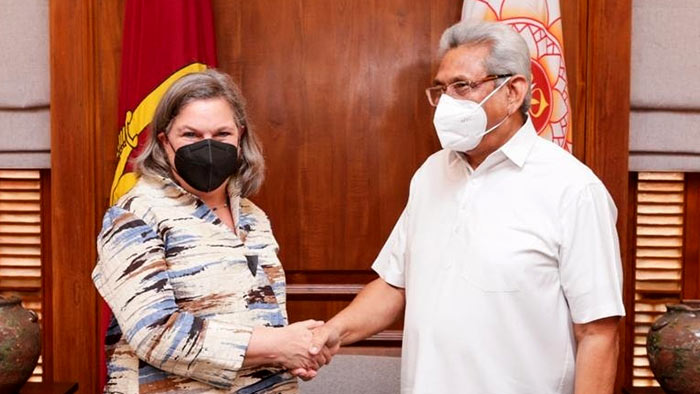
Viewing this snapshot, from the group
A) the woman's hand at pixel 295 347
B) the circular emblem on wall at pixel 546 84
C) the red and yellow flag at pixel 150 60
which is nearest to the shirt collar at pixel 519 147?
the woman's hand at pixel 295 347

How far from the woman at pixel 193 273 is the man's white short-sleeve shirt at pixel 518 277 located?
0.37 m

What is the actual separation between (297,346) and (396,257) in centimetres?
45

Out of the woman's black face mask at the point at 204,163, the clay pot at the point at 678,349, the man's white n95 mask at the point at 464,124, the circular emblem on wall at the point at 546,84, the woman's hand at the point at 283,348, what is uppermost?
the circular emblem on wall at the point at 546,84

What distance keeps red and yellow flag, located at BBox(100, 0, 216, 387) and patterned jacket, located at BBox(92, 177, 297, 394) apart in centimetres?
91

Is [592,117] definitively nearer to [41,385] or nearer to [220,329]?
[220,329]

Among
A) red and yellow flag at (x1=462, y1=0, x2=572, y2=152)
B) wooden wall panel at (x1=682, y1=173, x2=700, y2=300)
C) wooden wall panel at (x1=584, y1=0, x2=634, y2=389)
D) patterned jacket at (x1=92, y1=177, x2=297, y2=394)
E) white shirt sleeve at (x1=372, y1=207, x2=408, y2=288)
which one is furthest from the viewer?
wooden wall panel at (x1=682, y1=173, x2=700, y2=300)

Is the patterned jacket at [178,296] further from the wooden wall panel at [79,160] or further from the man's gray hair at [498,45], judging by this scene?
the wooden wall panel at [79,160]

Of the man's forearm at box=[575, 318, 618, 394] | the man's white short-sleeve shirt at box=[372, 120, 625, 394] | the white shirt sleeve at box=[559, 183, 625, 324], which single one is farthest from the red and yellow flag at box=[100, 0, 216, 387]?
the man's forearm at box=[575, 318, 618, 394]

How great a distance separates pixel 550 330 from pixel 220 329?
0.78m

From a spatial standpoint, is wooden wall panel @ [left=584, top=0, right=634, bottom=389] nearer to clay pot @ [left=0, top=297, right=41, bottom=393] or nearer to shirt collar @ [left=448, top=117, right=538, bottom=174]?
shirt collar @ [left=448, top=117, right=538, bottom=174]

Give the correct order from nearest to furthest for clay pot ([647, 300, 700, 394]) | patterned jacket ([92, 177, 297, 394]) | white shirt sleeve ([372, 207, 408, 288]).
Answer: patterned jacket ([92, 177, 297, 394])
white shirt sleeve ([372, 207, 408, 288])
clay pot ([647, 300, 700, 394])

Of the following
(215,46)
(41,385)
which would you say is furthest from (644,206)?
(41,385)

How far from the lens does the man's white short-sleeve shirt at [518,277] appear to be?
1.91 meters

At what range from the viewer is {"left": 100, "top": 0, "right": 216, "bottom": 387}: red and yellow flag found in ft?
9.20
